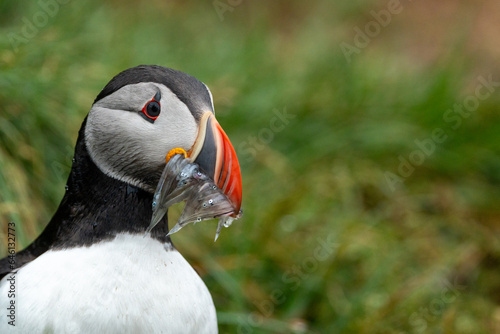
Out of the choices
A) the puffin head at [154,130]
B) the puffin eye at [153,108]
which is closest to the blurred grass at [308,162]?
the puffin head at [154,130]

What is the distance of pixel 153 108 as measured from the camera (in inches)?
80.3

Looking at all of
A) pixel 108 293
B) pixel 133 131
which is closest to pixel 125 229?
pixel 108 293

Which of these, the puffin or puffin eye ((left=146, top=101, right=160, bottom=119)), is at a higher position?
puffin eye ((left=146, top=101, right=160, bottom=119))

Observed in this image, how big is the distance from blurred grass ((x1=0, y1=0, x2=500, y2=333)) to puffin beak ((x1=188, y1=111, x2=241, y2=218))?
1.27m

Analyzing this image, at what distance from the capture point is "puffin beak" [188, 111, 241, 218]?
6.45ft

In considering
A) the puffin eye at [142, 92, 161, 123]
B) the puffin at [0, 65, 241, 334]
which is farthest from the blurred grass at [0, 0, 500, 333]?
the puffin eye at [142, 92, 161, 123]

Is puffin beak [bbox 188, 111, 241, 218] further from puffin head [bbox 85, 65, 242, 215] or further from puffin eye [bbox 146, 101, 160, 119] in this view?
puffin eye [bbox 146, 101, 160, 119]

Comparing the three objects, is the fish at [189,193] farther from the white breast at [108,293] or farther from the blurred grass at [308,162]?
the blurred grass at [308,162]

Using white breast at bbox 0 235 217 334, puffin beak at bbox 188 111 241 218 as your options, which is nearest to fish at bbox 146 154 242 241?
puffin beak at bbox 188 111 241 218

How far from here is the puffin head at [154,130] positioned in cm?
198

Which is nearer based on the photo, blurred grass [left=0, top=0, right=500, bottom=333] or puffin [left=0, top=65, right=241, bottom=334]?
puffin [left=0, top=65, right=241, bottom=334]

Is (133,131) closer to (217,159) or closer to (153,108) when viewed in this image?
(153,108)

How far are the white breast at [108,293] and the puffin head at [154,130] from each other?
8.7 inches

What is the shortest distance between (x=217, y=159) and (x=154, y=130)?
0.22 m
